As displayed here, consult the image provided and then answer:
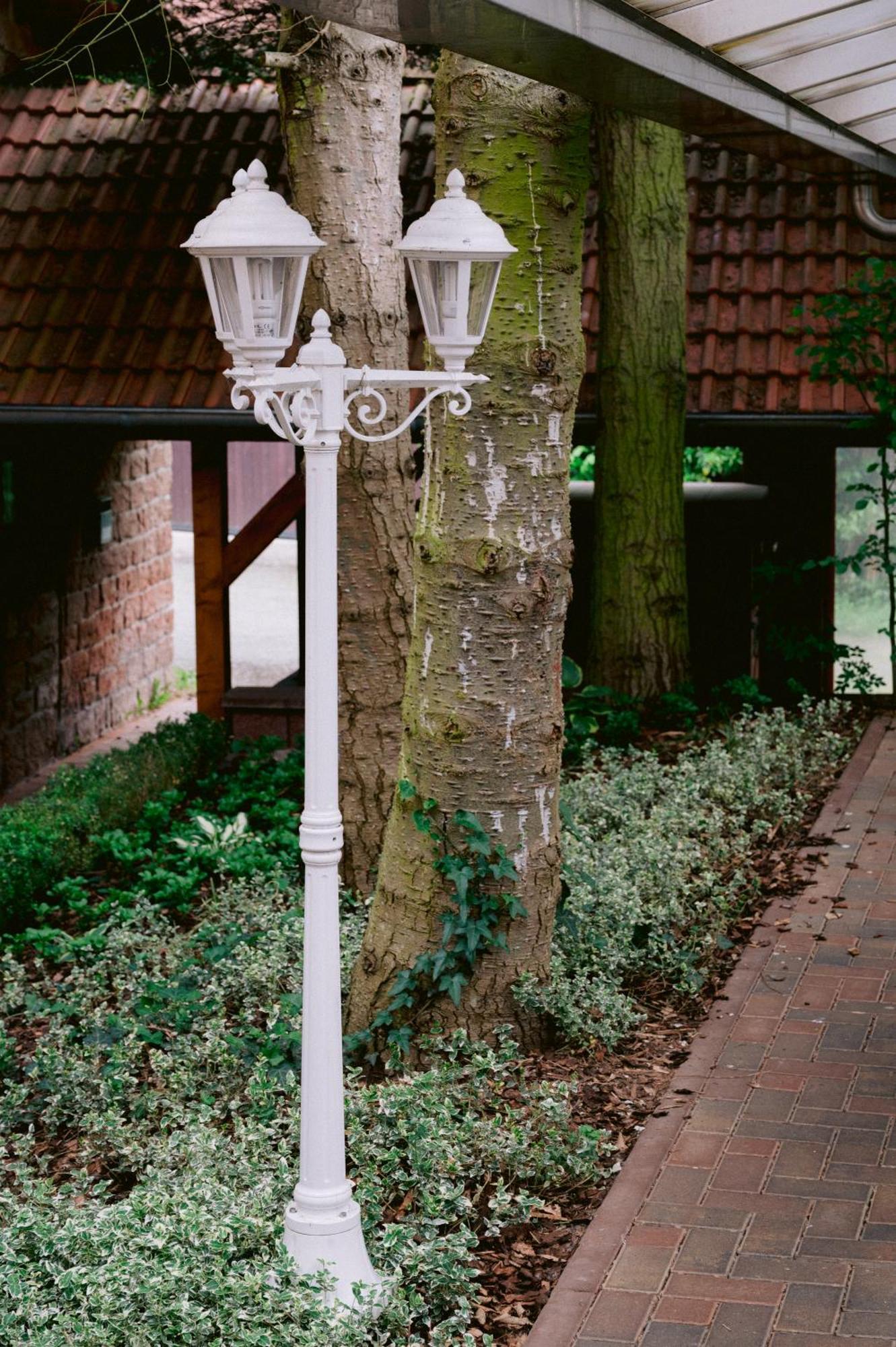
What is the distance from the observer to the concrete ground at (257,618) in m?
17.0

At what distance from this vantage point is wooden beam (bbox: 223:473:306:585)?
9945 millimetres

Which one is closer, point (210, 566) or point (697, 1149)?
point (697, 1149)

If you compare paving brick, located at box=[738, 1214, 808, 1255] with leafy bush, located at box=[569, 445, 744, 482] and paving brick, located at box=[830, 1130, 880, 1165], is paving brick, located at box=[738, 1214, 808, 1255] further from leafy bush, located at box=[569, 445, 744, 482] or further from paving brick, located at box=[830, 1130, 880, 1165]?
leafy bush, located at box=[569, 445, 744, 482]

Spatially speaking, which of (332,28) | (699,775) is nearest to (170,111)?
(332,28)

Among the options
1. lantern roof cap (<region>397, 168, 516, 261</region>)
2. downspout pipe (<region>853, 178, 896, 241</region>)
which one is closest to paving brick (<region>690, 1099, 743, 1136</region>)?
lantern roof cap (<region>397, 168, 516, 261</region>)

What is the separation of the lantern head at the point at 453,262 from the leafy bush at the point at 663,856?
222 centimetres

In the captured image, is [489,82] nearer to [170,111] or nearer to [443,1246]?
[443,1246]

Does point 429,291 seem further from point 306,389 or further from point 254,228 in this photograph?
point 254,228

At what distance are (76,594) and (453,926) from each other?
853cm

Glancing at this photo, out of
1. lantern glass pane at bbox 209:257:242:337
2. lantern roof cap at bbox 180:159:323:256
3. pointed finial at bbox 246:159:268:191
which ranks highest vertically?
pointed finial at bbox 246:159:268:191

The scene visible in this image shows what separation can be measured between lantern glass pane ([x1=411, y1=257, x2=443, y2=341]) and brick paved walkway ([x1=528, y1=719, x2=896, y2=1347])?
2.24m

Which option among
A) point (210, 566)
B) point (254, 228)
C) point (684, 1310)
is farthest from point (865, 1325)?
point (210, 566)

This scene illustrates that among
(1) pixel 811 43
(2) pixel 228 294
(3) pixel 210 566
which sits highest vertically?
(1) pixel 811 43

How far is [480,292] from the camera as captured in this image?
3.74 meters
